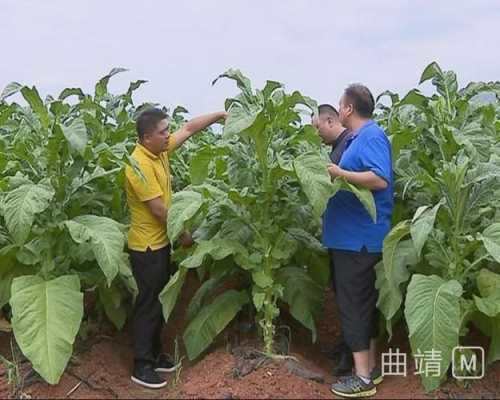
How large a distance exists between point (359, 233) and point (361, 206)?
6.1 inches

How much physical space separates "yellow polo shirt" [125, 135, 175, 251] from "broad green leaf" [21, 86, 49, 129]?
22.2 inches

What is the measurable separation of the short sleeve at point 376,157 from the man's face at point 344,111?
26cm

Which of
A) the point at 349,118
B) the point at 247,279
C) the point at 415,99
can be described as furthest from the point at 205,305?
the point at 415,99

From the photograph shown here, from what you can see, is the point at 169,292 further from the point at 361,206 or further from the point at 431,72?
the point at 431,72

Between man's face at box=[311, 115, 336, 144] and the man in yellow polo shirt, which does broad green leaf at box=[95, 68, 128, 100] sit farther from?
man's face at box=[311, 115, 336, 144]

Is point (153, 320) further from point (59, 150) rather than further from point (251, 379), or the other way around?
point (59, 150)

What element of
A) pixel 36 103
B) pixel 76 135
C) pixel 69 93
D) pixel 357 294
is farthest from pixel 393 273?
pixel 69 93

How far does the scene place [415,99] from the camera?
489 cm

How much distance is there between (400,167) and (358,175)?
783mm

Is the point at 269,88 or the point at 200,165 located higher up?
the point at 269,88

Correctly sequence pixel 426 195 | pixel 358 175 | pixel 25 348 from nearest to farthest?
pixel 25 348, pixel 358 175, pixel 426 195

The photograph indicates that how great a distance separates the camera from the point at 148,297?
4.78 metres

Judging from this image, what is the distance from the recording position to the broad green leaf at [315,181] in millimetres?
4098

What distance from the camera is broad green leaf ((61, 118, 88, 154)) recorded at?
13.4ft
